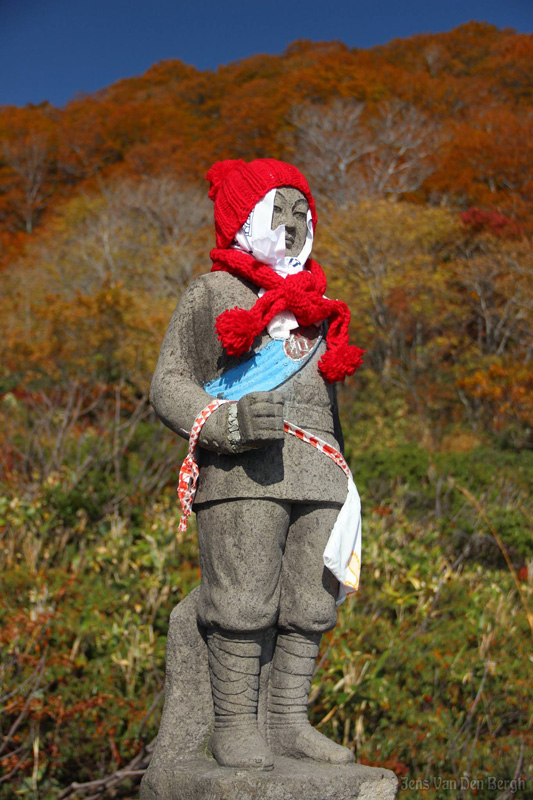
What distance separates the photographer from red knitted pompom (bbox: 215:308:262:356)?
7.77ft

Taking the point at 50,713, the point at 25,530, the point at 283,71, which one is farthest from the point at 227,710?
the point at 283,71

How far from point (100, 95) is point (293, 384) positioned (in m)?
39.0

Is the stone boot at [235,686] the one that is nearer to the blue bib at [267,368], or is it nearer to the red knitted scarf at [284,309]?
the blue bib at [267,368]

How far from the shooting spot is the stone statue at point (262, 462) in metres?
2.36

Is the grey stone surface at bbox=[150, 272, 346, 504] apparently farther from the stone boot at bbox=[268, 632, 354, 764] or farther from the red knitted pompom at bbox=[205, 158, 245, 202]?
the stone boot at bbox=[268, 632, 354, 764]

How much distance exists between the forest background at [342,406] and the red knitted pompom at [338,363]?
219 centimetres

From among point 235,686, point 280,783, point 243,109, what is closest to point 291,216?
point 235,686

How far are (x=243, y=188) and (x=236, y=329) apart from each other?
54 centimetres

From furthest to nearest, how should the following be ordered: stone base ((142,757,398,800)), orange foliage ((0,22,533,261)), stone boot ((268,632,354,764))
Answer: orange foliage ((0,22,533,261)) → stone boot ((268,632,354,764)) → stone base ((142,757,398,800))

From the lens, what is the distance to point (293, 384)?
2473mm

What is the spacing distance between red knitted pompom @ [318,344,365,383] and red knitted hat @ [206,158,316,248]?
50 cm

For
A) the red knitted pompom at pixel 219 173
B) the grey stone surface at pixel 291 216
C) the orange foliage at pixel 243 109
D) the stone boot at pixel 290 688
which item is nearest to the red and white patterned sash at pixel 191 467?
the stone boot at pixel 290 688

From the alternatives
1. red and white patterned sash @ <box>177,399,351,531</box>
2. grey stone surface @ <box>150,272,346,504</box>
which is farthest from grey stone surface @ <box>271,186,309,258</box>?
red and white patterned sash @ <box>177,399,351,531</box>

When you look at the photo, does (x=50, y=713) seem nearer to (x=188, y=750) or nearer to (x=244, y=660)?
(x=188, y=750)
